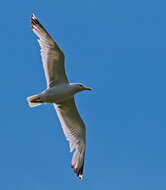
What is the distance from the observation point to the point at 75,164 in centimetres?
1675

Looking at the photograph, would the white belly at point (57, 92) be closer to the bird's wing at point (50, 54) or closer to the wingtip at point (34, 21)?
the bird's wing at point (50, 54)

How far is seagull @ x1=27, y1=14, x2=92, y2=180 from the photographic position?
1602 centimetres

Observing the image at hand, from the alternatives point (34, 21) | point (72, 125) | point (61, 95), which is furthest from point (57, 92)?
point (34, 21)

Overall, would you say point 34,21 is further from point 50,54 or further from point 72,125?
point 72,125

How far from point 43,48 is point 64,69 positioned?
100 cm

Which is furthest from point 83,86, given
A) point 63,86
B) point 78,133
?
point 78,133

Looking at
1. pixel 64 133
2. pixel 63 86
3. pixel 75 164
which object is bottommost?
pixel 75 164

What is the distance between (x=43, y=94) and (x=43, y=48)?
1538mm

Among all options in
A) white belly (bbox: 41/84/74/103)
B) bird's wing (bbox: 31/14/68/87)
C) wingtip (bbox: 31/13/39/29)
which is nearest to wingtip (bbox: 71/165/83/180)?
white belly (bbox: 41/84/74/103)

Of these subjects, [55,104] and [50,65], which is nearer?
[50,65]

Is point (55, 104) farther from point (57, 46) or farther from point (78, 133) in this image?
point (57, 46)

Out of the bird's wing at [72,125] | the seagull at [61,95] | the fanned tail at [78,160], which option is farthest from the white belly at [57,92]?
the fanned tail at [78,160]

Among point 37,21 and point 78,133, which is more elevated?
point 37,21

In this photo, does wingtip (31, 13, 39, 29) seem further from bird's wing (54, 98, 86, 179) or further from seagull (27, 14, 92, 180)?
bird's wing (54, 98, 86, 179)
